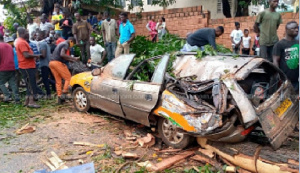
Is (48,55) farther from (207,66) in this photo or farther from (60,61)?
(207,66)

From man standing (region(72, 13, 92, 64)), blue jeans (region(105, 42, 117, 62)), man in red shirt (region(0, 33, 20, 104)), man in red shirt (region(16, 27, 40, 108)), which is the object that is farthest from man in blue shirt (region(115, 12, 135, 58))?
man in red shirt (region(0, 33, 20, 104))

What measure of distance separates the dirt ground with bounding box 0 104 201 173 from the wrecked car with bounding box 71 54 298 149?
44cm

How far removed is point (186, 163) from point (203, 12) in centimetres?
886

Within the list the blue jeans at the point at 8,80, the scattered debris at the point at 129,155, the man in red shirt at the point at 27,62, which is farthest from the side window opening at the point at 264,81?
the blue jeans at the point at 8,80

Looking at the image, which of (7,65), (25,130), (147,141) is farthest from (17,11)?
(147,141)

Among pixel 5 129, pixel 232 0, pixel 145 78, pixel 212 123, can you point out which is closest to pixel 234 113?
pixel 212 123

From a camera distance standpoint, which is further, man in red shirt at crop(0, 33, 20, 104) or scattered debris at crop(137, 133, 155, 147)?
man in red shirt at crop(0, 33, 20, 104)

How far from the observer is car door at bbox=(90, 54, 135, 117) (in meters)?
5.48

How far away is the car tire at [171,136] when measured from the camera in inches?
175

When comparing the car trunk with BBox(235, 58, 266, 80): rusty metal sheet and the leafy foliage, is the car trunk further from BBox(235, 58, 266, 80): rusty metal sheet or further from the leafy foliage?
the leafy foliage

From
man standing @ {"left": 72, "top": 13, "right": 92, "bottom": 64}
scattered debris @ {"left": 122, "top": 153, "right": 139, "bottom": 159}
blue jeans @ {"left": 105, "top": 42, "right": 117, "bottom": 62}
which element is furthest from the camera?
man standing @ {"left": 72, "top": 13, "right": 92, "bottom": 64}

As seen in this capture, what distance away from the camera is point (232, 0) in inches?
545

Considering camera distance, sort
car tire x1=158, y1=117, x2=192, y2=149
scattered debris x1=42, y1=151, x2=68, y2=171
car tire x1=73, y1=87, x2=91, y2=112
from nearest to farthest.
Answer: scattered debris x1=42, y1=151, x2=68, y2=171 → car tire x1=158, y1=117, x2=192, y2=149 → car tire x1=73, y1=87, x2=91, y2=112

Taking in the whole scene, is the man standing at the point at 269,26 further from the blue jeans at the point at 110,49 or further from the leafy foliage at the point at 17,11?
the leafy foliage at the point at 17,11
